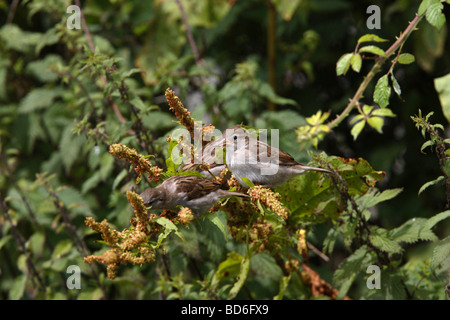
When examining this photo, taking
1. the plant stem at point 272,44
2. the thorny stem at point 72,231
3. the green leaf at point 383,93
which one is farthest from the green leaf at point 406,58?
the thorny stem at point 72,231

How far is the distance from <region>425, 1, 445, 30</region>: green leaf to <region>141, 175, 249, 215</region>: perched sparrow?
87cm

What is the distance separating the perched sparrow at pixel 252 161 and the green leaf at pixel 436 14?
613mm

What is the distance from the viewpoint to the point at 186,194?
1465 mm

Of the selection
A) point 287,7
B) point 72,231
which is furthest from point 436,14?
point 72,231

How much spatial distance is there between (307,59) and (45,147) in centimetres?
183

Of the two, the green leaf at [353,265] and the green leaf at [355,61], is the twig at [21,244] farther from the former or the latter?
the green leaf at [355,61]

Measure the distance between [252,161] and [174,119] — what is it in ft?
4.47

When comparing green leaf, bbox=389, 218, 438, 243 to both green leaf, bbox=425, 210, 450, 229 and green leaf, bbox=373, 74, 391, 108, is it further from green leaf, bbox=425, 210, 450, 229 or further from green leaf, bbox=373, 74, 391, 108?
green leaf, bbox=373, 74, 391, 108

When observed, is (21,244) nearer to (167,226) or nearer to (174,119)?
(174,119)

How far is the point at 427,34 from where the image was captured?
119 inches

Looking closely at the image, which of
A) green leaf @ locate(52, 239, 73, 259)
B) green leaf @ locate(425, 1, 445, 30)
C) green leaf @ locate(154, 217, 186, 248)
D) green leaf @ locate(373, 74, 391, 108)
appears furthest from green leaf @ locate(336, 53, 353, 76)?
green leaf @ locate(52, 239, 73, 259)

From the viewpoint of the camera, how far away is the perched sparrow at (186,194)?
1.42m

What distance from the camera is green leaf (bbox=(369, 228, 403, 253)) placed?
69.4 inches
